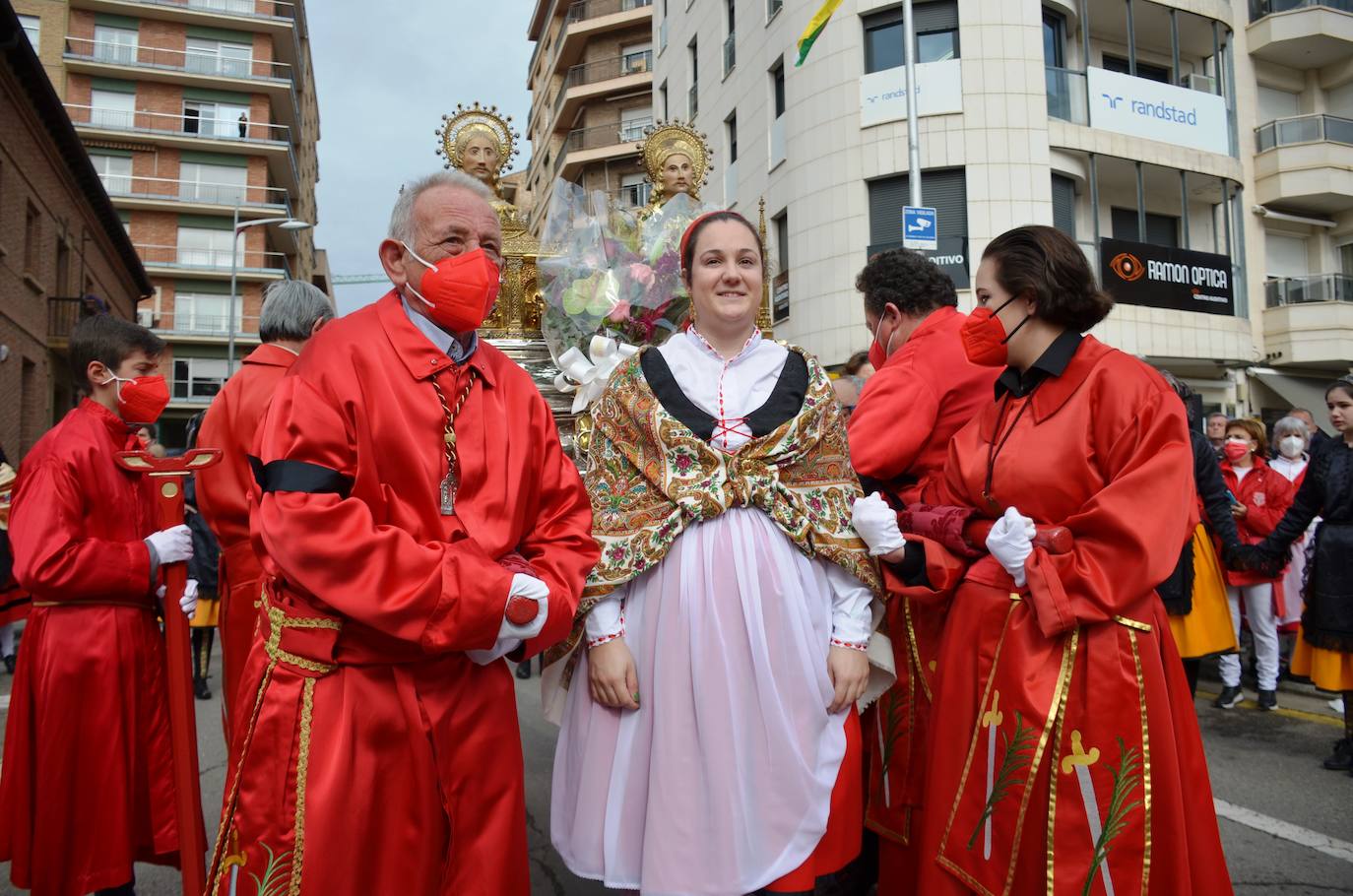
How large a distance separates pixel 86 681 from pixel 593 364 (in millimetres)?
2138

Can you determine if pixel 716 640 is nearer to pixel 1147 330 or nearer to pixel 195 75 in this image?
pixel 1147 330

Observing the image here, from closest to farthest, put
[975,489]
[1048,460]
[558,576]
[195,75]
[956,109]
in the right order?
[558,576] < [1048,460] < [975,489] < [956,109] < [195,75]

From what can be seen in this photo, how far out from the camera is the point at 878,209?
699 inches

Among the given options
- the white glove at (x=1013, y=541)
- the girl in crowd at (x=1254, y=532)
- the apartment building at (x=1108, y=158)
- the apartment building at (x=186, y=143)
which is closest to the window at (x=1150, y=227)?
the apartment building at (x=1108, y=158)

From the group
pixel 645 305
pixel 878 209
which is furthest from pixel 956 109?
pixel 645 305

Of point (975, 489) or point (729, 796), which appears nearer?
point (729, 796)

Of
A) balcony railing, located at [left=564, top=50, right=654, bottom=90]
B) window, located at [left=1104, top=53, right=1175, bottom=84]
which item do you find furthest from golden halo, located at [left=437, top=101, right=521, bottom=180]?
balcony railing, located at [left=564, top=50, right=654, bottom=90]

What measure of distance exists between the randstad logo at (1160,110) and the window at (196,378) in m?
36.6

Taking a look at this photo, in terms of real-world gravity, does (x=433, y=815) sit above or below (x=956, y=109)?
below

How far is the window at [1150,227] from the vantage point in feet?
62.0

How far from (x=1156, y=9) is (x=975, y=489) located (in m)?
20.3

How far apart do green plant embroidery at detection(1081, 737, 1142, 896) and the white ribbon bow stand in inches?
83.0

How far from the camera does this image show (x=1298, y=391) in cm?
2033

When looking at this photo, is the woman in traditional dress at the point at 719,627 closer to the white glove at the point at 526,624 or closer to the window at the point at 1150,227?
the white glove at the point at 526,624
